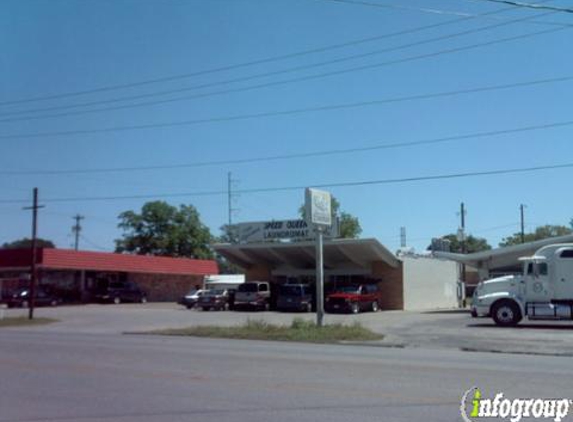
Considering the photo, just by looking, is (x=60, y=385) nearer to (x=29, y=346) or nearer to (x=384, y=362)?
(x=384, y=362)

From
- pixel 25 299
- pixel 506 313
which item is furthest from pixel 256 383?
pixel 25 299

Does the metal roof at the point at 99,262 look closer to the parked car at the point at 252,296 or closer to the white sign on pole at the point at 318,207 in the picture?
the parked car at the point at 252,296

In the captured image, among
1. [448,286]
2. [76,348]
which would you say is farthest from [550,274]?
[448,286]

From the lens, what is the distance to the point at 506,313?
104 feet

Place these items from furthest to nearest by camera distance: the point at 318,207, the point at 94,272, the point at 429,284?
the point at 94,272 < the point at 429,284 < the point at 318,207

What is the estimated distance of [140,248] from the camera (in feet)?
354

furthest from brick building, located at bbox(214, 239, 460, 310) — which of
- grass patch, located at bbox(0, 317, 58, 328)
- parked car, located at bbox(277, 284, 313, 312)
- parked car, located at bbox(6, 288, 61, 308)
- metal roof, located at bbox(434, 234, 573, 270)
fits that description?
grass patch, located at bbox(0, 317, 58, 328)

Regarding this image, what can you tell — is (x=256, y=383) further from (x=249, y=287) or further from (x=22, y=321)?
(x=249, y=287)

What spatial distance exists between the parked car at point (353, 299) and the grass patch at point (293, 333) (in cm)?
1655

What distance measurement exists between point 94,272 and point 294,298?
2747 cm

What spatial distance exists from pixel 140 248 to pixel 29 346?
8770cm

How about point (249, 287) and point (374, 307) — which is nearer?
point (374, 307)

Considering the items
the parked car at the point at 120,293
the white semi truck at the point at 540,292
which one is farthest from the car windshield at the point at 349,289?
the parked car at the point at 120,293

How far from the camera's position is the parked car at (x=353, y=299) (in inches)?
1826
